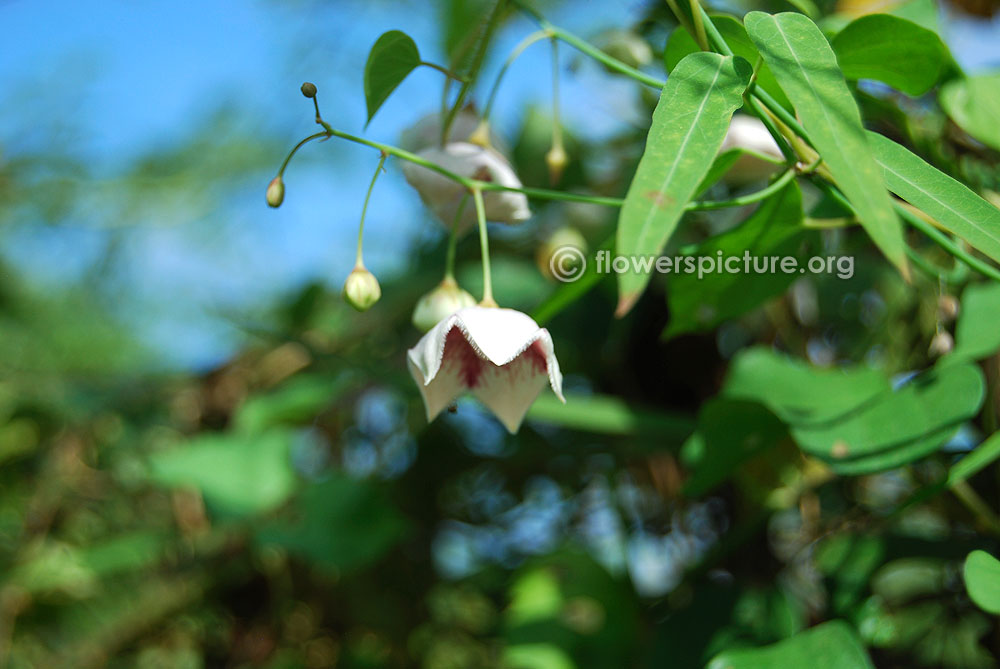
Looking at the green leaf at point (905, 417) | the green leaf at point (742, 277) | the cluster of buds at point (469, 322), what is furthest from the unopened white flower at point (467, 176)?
the green leaf at point (905, 417)

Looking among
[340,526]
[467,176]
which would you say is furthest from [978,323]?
[340,526]

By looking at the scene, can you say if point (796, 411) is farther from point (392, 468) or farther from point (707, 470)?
point (392, 468)

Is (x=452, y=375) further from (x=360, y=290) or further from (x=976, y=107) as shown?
(x=976, y=107)

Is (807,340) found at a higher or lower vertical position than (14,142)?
higher

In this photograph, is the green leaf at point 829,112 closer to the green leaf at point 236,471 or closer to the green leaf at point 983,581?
the green leaf at point 983,581

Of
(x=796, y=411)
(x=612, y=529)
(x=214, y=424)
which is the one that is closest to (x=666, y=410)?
(x=612, y=529)

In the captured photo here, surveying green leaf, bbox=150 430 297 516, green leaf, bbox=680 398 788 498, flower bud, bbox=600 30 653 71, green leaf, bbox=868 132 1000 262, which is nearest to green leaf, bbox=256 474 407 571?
green leaf, bbox=150 430 297 516

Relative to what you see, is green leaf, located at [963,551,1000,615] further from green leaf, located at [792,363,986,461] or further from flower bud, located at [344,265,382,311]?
flower bud, located at [344,265,382,311]
